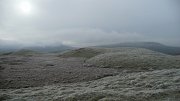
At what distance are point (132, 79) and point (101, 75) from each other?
7454 millimetres

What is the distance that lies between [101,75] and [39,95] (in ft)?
43.4

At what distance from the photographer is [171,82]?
2166cm

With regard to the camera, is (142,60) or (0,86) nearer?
(0,86)

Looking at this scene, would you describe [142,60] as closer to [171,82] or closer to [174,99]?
[171,82]

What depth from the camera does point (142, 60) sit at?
151 ft

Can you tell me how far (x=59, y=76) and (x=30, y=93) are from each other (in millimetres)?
10554

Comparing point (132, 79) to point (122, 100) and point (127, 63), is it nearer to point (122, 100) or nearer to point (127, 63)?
point (122, 100)

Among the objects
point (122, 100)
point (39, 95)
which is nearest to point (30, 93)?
point (39, 95)

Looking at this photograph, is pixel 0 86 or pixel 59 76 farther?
pixel 59 76

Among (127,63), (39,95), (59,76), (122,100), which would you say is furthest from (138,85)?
(127,63)

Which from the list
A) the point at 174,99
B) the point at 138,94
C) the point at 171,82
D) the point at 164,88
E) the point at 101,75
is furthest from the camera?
the point at 101,75

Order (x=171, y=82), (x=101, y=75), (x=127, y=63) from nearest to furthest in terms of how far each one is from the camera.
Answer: (x=171, y=82)
(x=101, y=75)
(x=127, y=63)

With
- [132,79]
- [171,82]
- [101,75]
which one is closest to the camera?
[171,82]

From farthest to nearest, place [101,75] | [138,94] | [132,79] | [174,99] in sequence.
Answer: [101,75], [132,79], [138,94], [174,99]
